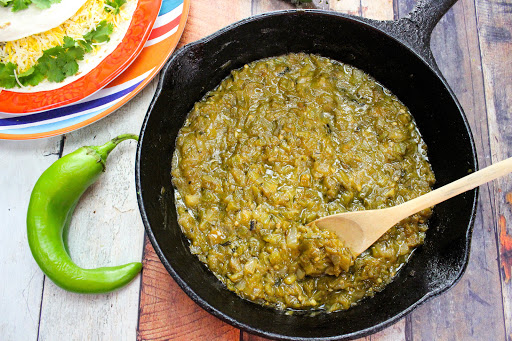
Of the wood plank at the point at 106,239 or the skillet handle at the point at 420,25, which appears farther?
the wood plank at the point at 106,239

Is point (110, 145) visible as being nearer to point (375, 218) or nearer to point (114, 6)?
point (114, 6)

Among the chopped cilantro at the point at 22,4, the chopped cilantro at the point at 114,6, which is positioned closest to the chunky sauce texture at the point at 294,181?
the chopped cilantro at the point at 114,6

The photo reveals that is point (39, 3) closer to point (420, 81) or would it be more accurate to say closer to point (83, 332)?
point (83, 332)

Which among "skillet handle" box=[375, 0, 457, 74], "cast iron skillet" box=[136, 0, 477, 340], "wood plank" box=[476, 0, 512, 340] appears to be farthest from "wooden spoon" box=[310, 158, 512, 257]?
"wood plank" box=[476, 0, 512, 340]

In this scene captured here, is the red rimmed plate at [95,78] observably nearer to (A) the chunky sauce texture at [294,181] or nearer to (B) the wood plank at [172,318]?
(A) the chunky sauce texture at [294,181]

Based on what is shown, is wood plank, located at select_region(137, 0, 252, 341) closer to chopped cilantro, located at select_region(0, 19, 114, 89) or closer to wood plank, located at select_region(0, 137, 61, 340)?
wood plank, located at select_region(0, 137, 61, 340)

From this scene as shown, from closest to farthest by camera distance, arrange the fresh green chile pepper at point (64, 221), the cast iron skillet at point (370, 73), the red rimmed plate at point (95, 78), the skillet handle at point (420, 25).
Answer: the cast iron skillet at point (370, 73)
the skillet handle at point (420, 25)
the fresh green chile pepper at point (64, 221)
the red rimmed plate at point (95, 78)
